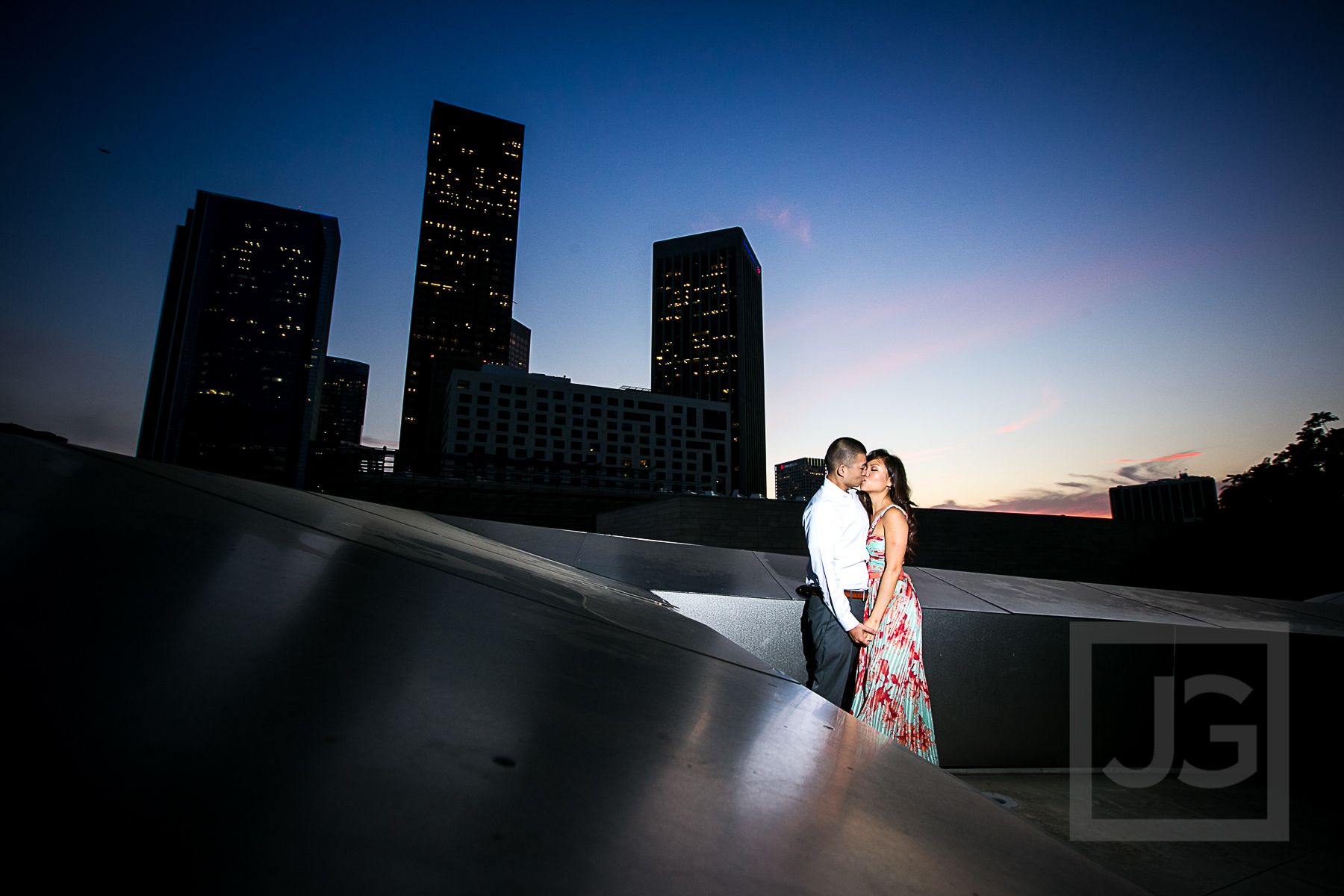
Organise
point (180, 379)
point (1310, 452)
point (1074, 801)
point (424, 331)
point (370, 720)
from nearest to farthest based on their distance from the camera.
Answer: point (370, 720), point (1074, 801), point (1310, 452), point (180, 379), point (424, 331)

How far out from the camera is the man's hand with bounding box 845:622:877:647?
2969mm

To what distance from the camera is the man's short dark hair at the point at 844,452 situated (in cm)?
318

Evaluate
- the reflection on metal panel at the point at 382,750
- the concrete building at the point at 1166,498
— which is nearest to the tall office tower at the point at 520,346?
the concrete building at the point at 1166,498

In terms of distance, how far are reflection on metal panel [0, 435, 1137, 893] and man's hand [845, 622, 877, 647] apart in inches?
65.1

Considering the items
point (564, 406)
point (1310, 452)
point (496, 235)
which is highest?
point (496, 235)

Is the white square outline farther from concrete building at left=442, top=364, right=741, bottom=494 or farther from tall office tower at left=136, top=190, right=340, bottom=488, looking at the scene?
tall office tower at left=136, top=190, right=340, bottom=488

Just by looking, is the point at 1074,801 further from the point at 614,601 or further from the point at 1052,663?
the point at 614,601

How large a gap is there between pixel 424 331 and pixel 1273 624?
149 m

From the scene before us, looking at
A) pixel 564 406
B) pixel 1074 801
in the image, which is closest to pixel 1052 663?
pixel 1074 801

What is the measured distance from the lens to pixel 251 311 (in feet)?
395

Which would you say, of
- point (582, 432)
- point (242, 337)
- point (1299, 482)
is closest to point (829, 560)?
point (1299, 482)

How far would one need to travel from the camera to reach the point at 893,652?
3174mm

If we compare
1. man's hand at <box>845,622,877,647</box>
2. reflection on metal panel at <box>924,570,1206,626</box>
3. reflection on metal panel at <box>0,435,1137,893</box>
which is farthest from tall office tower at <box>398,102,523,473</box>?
reflection on metal panel at <box>0,435,1137,893</box>

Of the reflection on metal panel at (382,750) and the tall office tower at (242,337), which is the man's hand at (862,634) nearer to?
the reflection on metal panel at (382,750)
